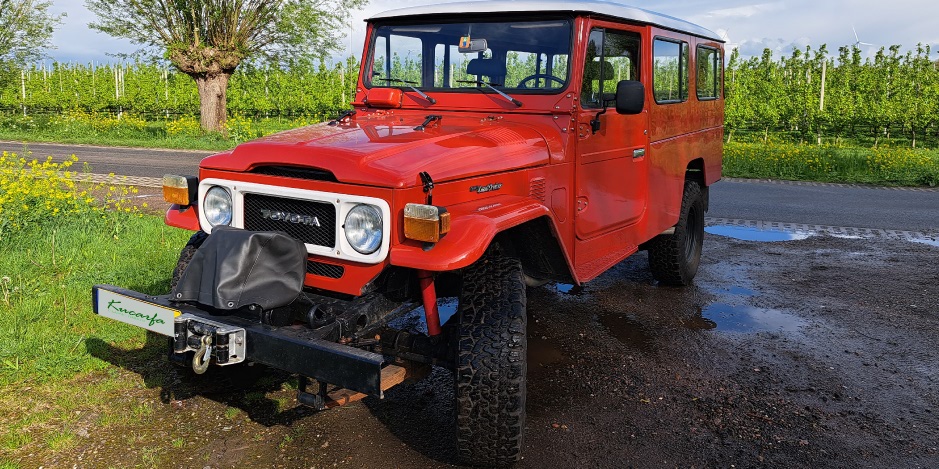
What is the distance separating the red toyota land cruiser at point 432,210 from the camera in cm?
326

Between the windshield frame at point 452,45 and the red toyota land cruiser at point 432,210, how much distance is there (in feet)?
0.04

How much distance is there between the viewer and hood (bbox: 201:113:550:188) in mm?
3391

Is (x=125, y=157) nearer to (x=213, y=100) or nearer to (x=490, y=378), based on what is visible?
(x=213, y=100)

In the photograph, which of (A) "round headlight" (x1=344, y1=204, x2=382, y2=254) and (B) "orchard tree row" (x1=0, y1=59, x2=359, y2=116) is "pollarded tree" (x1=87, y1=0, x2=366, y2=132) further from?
(A) "round headlight" (x1=344, y1=204, x2=382, y2=254)

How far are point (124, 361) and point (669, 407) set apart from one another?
329 cm

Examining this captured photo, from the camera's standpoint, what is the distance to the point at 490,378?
10.8 feet

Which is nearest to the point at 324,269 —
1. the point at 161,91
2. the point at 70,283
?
the point at 70,283

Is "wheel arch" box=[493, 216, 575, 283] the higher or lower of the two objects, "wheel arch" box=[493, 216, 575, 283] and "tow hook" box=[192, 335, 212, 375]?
the higher

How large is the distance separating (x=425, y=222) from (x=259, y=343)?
858 millimetres

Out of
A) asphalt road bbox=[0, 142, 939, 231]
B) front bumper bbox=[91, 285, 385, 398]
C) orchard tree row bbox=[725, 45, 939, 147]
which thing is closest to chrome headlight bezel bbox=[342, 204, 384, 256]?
front bumper bbox=[91, 285, 385, 398]

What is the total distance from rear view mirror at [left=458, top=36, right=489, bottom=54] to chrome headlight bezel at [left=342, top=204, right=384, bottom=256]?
1842 mm

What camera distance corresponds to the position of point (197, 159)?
18.7 meters

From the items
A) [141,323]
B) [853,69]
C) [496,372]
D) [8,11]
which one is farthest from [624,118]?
[853,69]

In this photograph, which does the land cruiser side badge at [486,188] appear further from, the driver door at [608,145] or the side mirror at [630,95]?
the side mirror at [630,95]
